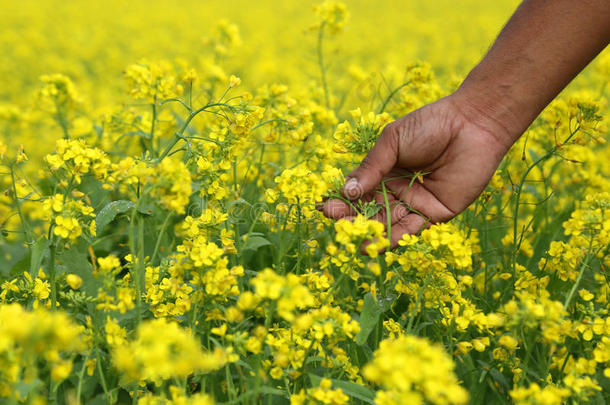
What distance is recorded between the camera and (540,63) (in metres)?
2.04

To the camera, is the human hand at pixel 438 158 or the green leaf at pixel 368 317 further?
the human hand at pixel 438 158

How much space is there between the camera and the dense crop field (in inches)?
52.1

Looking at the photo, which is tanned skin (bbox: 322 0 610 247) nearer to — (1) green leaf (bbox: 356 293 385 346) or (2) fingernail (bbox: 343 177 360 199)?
(2) fingernail (bbox: 343 177 360 199)

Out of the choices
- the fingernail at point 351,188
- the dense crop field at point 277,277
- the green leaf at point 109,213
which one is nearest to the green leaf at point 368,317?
the dense crop field at point 277,277

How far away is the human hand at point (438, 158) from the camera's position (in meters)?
2.05

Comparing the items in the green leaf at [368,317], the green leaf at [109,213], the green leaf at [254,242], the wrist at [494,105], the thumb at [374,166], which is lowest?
the green leaf at [368,317]

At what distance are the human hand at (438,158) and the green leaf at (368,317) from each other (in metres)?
0.43

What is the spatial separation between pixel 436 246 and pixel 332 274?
0.70m

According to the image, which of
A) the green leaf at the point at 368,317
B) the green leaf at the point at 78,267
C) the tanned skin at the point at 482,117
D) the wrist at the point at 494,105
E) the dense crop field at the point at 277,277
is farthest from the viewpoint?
the wrist at the point at 494,105

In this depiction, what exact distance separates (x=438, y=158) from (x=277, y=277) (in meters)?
1.13

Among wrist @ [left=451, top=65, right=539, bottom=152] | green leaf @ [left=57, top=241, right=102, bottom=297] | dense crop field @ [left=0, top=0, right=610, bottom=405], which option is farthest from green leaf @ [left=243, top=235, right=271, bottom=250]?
wrist @ [left=451, top=65, right=539, bottom=152]

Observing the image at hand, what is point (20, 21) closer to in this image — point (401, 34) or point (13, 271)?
point (401, 34)

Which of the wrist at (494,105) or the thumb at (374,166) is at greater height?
the wrist at (494,105)

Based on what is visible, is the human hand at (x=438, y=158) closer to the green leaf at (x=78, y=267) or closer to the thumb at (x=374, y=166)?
the thumb at (x=374, y=166)
